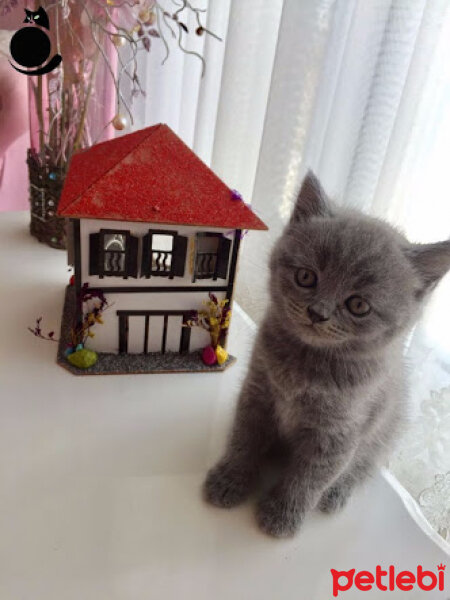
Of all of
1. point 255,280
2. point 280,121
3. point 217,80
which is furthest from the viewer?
point 217,80

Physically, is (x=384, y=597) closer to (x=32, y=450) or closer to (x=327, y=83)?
(x=32, y=450)

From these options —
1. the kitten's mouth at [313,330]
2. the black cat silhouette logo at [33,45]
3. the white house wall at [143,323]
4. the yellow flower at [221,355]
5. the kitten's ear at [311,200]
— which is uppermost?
the black cat silhouette logo at [33,45]

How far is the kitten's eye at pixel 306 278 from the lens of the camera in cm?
46

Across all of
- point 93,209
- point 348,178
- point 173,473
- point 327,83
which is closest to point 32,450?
point 173,473

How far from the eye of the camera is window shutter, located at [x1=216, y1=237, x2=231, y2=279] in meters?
0.70

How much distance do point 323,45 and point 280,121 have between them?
0.14m

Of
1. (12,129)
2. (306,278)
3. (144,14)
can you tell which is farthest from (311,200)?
(12,129)

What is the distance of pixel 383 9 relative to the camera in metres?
0.64

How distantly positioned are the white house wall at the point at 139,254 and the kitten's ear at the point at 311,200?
0.20 m

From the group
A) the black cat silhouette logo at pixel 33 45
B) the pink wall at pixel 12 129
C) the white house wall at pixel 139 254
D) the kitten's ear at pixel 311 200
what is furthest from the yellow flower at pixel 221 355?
the pink wall at pixel 12 129

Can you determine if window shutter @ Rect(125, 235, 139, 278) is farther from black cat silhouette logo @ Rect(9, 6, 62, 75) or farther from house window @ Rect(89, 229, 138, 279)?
black cat silhouette logo @ Rect(9, 6, 62, 75)

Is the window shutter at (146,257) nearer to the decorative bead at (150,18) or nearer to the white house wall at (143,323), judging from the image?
the white house wall at (143,323)

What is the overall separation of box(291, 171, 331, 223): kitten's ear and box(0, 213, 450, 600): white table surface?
0.32 m

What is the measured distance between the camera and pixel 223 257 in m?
0.71
